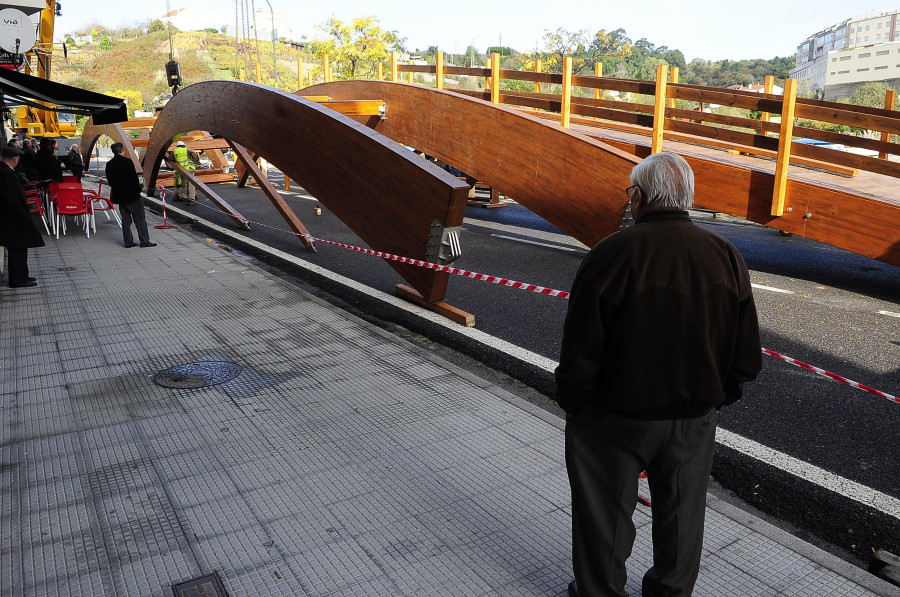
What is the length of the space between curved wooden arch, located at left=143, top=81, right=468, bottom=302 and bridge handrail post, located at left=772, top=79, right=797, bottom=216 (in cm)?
418

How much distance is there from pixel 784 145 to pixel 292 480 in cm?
704

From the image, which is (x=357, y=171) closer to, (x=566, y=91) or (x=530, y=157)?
(x=530, y=157)

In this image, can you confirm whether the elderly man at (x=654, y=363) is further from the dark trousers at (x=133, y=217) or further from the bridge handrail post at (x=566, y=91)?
the dark trousers at (x=133, y=217)

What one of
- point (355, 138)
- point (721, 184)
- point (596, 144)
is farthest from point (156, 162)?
point (721, 184)

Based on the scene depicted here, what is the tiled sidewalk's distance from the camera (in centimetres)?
293

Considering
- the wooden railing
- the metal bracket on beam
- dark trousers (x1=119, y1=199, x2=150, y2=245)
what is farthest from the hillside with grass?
the metal bracket on beam

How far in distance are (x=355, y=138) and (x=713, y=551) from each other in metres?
5.77

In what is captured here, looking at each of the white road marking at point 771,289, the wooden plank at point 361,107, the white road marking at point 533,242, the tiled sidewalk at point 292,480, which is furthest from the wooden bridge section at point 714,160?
the tiled sidewalk at point 292,480

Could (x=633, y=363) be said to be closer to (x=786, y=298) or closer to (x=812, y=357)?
(x=812, y=357)

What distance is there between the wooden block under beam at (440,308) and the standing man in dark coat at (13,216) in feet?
13.5

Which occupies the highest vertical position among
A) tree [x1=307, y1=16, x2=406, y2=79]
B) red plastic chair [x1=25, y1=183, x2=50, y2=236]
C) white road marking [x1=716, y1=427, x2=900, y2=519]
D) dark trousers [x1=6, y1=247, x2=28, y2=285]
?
tree [x1=307, y1=16, x2=406, y2=79]

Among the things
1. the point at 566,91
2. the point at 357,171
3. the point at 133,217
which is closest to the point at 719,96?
the point at 566,91

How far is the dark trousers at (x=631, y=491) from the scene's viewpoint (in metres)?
2.29

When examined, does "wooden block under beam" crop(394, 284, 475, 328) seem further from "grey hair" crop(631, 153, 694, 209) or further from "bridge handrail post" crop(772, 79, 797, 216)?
"grey hair" crop(631, 153, 694, 209)
